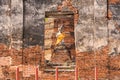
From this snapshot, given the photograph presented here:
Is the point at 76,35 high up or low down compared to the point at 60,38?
up

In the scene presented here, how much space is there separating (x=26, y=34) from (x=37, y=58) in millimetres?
1000

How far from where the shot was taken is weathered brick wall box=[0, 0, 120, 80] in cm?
1359

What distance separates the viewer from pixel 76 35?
45.3ft

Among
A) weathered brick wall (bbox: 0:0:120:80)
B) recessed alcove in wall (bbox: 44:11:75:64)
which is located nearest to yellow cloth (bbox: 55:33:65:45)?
recessed alcove in wall (bbox: 44:11:75:64)

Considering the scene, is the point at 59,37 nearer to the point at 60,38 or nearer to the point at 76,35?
the point at 60,38

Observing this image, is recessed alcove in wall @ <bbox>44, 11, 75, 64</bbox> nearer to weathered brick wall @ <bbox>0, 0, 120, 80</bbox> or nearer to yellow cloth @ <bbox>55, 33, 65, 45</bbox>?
yellow cloth @ <bbox>55, 33, 65, 45</bbox>

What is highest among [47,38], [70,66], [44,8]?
[44,8]

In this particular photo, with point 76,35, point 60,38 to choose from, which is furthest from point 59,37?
point 76,35

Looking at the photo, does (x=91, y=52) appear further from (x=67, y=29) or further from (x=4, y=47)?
(x=4, y=47)

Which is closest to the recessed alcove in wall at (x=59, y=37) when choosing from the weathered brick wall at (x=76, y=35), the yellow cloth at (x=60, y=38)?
the yellow cloth at (x=60, y=38)

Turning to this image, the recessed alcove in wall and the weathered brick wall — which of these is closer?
the weathered brick wall

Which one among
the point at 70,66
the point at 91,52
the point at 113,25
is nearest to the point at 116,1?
the point at 113,25

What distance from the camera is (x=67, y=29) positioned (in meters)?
14.0

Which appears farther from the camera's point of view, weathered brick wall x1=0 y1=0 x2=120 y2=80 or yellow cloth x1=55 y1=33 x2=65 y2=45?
yellow cloth x1=55 y1=33 x2=65 y2=45
